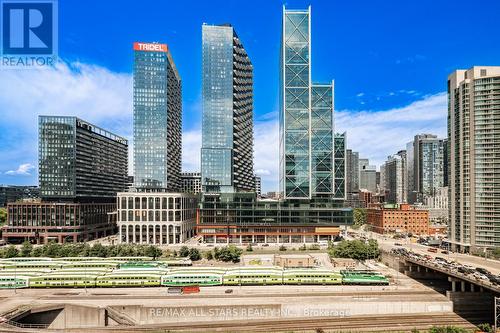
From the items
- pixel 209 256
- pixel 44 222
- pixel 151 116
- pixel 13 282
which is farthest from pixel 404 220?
pixel 44 222

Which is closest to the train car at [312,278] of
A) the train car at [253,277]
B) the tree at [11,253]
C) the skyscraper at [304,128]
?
the train car at [253,277]

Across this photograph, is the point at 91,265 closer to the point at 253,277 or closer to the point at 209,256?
the point at 209,256

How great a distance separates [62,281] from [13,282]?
10.6 m

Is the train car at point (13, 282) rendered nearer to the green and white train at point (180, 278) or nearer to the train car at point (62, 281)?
the green and white train at point (180, 278)

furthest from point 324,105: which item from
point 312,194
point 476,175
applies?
point 476,175

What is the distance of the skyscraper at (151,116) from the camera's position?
14538 centimetres

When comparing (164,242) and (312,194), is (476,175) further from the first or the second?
(164,242)

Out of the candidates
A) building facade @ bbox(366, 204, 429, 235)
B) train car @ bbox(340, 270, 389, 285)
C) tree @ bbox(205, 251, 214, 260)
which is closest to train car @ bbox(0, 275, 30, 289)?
tree @ bbox(205, 251, 214, 260)

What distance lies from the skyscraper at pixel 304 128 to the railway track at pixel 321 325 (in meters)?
85.1

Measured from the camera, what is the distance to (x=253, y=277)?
7581 cm

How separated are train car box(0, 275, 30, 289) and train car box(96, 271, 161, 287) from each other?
1589 centimetres

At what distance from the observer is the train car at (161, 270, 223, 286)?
74812 millimetres

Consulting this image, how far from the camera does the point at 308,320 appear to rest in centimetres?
6022

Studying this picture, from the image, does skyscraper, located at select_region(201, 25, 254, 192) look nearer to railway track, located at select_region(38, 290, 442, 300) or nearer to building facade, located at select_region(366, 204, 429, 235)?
building facade, located at select_region(366, 204, 429, 235)
